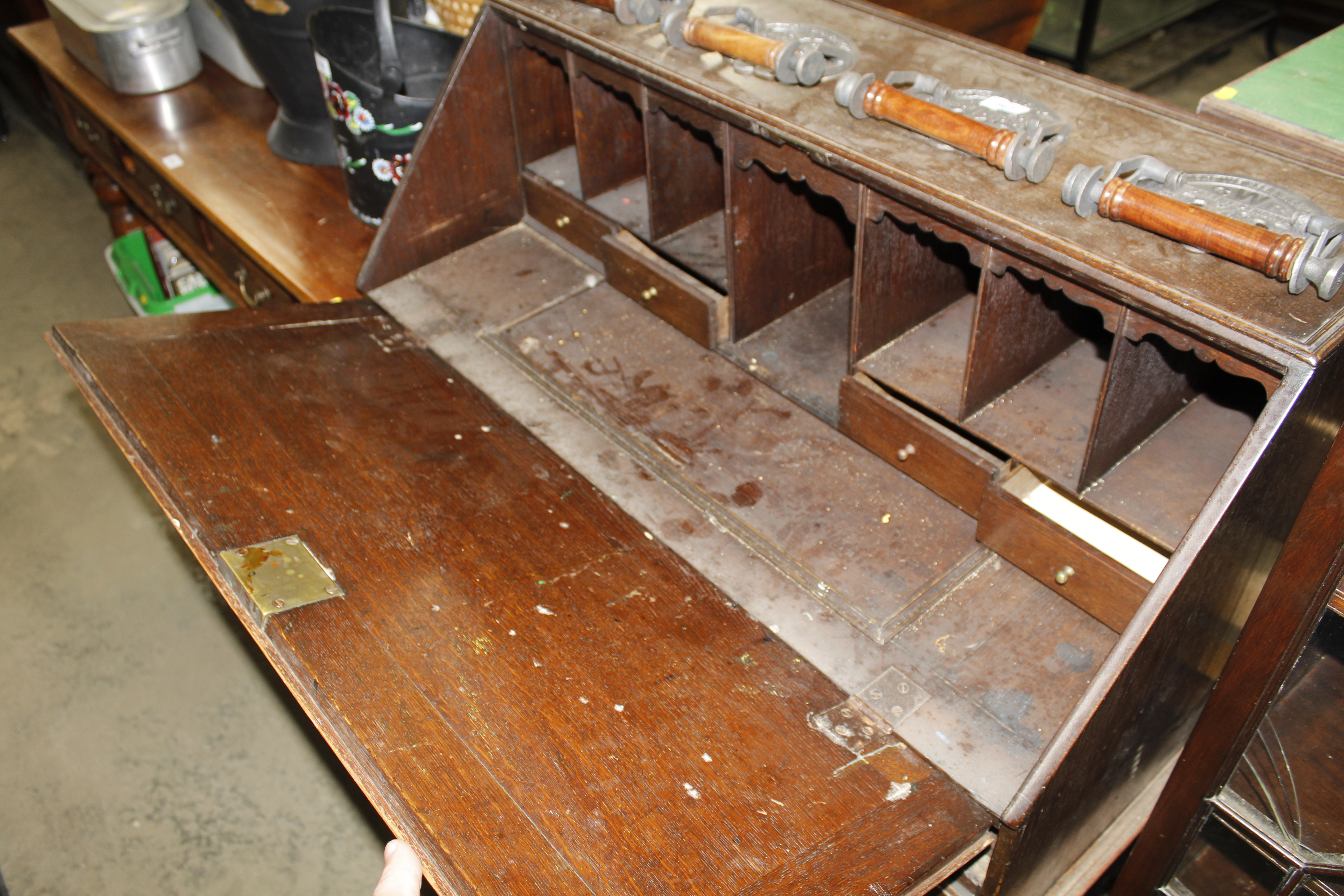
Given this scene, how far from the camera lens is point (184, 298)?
2.73 metres

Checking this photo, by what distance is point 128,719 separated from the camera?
2.23 metres

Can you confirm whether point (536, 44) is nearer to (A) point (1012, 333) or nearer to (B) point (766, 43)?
(B) point (766, 43)

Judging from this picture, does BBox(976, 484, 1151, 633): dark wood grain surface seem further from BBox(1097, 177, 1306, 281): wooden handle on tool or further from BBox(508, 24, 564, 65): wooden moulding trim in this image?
BBox(508, 24, 564, 65): wooden moulding trim

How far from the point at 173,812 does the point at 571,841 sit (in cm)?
157

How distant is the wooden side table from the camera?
2037 millimetres

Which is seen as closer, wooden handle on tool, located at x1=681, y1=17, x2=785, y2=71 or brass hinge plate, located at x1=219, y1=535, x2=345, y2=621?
brass hinge plate, located at x1=219, y1=535, x2=345, y2=621

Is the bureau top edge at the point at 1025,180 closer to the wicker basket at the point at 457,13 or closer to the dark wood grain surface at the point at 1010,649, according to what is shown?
the dark wood grain surface at the point at 1010,649

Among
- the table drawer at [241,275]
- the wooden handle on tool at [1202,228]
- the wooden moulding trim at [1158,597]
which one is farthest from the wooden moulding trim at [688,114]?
the table drawer at [241,275]

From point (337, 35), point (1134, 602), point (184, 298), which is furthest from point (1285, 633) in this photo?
point (184, 298)

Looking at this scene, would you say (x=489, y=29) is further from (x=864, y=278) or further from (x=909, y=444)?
(x=909, y=444)

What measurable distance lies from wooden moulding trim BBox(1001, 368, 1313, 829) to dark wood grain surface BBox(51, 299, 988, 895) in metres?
0.08

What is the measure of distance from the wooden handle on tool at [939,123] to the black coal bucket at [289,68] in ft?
4.64

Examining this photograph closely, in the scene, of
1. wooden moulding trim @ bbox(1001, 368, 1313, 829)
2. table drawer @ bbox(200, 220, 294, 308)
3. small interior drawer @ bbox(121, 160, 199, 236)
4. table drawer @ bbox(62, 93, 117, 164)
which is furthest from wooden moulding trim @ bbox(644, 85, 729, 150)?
table drawer @ bbox(62, 93, 117, 164)

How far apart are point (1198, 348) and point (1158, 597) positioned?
0.23 m
